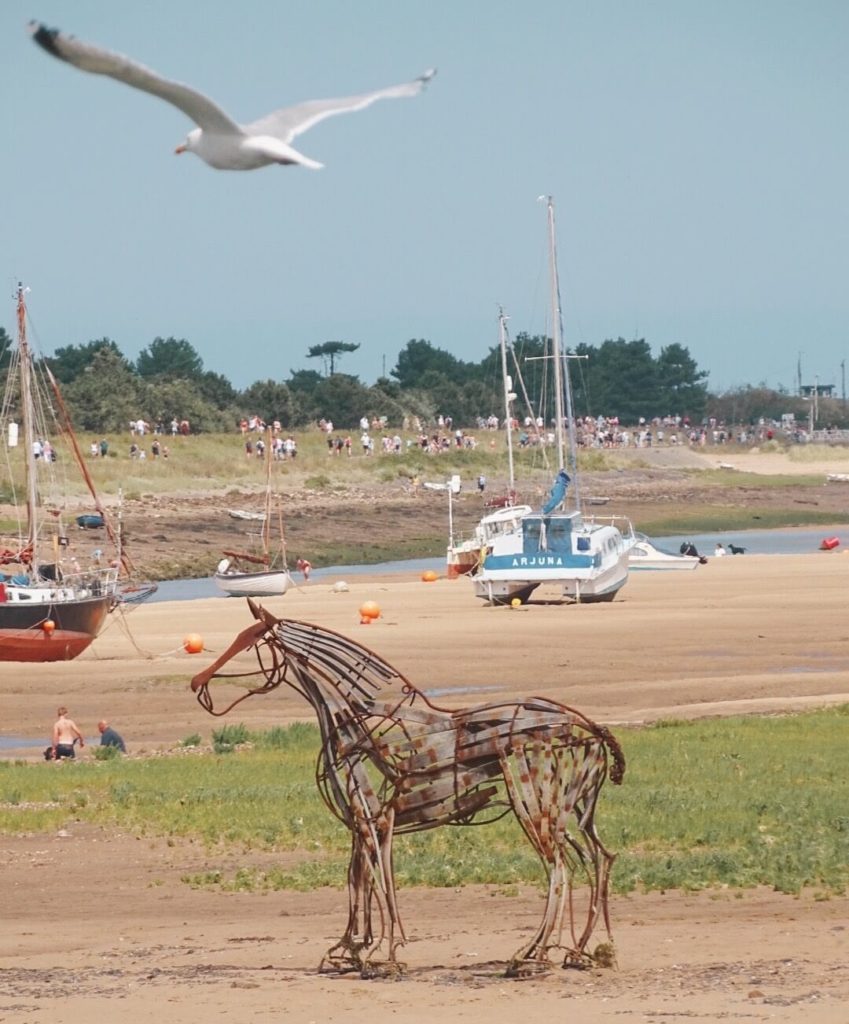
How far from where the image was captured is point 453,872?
1563 cm

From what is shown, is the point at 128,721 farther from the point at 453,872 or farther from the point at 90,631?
the point at 453,872

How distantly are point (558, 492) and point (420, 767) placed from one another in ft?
133

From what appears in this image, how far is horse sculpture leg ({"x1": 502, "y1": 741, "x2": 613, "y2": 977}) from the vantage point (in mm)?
11734

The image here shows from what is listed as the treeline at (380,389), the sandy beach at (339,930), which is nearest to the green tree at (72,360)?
the treeline at (380,389)

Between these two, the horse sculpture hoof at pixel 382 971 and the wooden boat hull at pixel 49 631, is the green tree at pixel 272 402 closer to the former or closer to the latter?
the wooden boat hull at pixel 49 631

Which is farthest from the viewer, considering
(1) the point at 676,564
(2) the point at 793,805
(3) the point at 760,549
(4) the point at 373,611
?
(3) the point at 760,549

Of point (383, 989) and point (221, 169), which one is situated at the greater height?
point (221, 169)

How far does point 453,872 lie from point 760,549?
196ft

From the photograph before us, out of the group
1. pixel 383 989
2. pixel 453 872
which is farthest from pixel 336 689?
pixel 453 872

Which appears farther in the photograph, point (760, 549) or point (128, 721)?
point (760, 549)

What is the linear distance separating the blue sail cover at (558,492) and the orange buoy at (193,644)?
13908mm

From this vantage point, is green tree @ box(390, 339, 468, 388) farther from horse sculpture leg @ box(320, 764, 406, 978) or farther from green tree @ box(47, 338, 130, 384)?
horse sculpture leg @ box(320, 764, 406, 978)

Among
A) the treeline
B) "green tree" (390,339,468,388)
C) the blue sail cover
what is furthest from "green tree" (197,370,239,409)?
the blue sail cover

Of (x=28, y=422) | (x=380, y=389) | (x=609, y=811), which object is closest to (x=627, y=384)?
(x=380, y=389)
